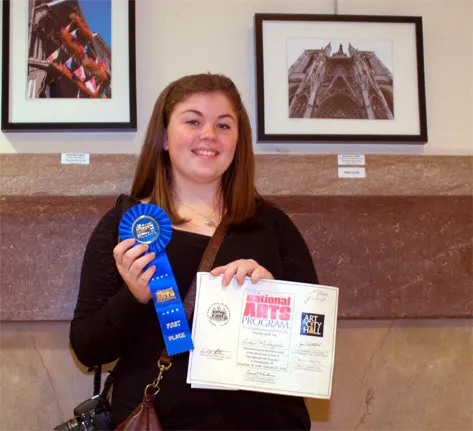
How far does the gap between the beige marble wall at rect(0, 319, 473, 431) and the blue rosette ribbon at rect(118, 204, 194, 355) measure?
2.52 feet

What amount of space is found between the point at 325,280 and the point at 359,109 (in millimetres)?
692

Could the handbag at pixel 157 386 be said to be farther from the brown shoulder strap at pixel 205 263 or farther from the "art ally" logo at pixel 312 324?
the "art ally" logo at pixel 312 324

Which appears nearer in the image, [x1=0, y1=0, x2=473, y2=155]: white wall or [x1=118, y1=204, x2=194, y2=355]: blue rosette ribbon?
[x1=118, y1=204, x2=194, y2=355]: blue rosette ribbon

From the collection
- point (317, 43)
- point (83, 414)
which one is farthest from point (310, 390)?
point (317, 43)

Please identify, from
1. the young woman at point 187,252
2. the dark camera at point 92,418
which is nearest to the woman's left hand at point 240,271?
the young woman at point 187,252

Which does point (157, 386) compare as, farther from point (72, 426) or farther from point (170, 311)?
point (72, 426)

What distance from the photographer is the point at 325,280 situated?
1778 mm

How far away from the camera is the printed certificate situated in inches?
45.8

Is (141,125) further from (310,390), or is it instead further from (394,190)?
(310,390)

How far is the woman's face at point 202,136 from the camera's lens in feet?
4.44

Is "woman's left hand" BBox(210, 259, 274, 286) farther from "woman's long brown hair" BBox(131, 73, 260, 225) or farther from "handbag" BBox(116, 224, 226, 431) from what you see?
"woman's long brown hair" BBox(131, 73, 260, 225)

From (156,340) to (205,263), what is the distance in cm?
23

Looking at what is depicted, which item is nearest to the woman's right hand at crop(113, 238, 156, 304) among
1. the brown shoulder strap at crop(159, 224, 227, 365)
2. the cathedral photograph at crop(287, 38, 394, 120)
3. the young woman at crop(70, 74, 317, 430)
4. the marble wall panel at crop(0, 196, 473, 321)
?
the young woman at crop(70, 74, 317, 430)
